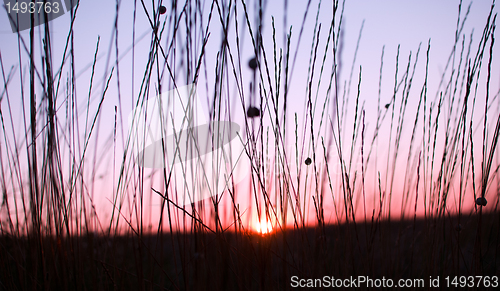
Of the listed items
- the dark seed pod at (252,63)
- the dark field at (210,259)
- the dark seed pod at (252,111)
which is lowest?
the dark field at (210,259)

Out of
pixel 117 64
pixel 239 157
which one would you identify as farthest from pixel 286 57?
pixel 117 64

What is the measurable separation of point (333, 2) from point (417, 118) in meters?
0.47

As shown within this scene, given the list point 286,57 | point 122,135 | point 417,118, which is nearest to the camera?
point 286,57

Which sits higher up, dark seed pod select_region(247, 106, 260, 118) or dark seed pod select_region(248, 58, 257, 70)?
dark seed pod select_region(248, 58, 257, 70)

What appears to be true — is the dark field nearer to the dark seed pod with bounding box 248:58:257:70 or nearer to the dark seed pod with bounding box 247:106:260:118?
the dark seed pod with bounding box 247:106:260:118

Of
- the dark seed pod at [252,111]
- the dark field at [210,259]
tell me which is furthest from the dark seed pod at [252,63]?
the dark field at [210,259]

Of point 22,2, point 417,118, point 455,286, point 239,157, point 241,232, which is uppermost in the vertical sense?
point 22,2

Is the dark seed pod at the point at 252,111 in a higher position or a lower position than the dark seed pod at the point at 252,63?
lower

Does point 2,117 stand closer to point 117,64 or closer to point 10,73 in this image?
point 10,73

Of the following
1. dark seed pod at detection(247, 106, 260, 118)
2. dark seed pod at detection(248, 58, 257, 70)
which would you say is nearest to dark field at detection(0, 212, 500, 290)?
dark seed pod at detection(247, 106, 260, 118)

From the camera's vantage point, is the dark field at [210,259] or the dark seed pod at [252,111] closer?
the dark field at [210,259]

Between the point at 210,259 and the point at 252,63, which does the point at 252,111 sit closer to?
the point at 252,63

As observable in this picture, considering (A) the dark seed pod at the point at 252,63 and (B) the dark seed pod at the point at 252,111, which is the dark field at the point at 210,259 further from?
(A) the dark seed pod at the point at 252,63

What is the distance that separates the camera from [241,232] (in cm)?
78
